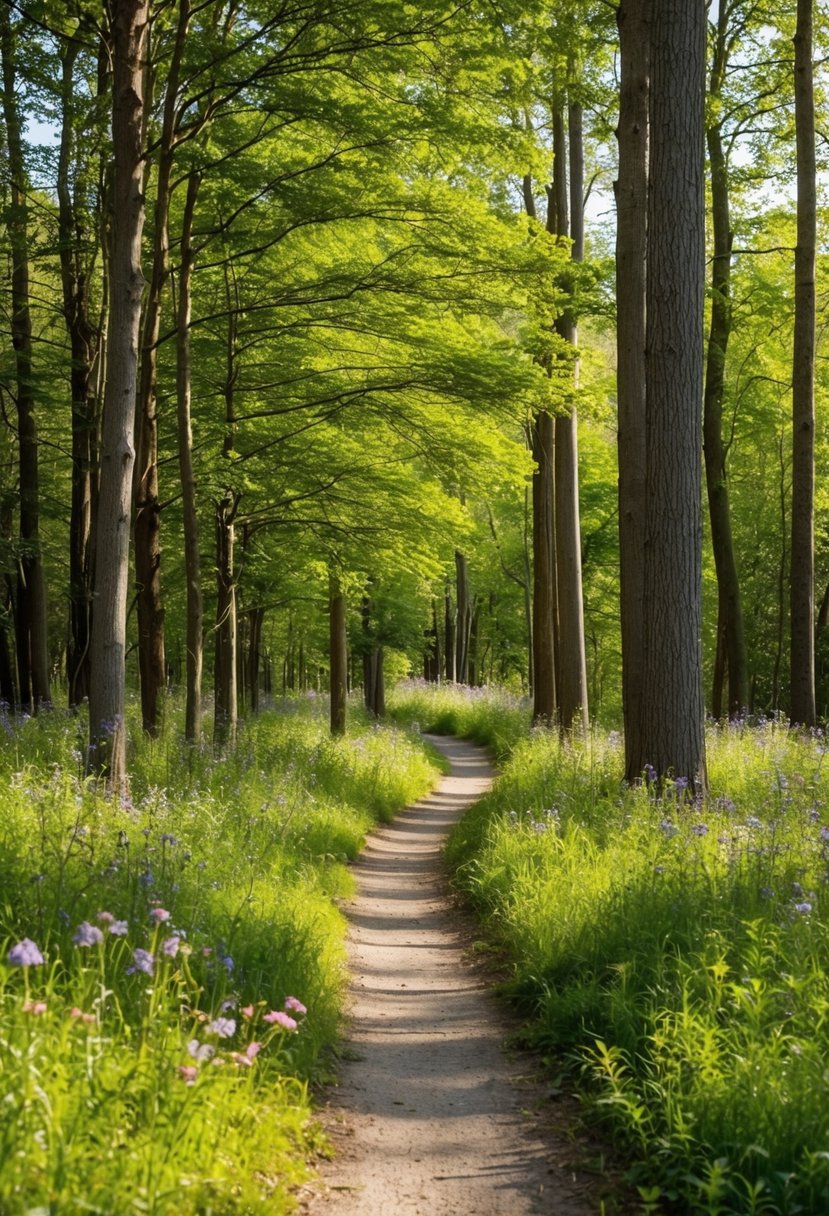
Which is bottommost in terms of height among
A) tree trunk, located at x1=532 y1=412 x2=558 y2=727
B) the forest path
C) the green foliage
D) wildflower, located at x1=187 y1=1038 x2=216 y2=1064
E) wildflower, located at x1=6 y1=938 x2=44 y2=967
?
the forest path

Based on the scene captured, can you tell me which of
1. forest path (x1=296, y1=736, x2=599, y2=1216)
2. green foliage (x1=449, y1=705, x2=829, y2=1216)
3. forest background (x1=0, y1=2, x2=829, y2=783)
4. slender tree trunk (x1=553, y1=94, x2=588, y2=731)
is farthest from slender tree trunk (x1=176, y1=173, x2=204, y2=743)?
slender tree trunk (x1=553, y1=94, x2=588, y2=731)

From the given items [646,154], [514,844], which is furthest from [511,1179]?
[646,154]

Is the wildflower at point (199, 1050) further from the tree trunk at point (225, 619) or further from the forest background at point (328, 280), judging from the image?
the tree trunk at point (225, 619)

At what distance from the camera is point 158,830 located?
23.5 feet

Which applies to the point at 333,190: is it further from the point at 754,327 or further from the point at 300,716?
the point at 300,716

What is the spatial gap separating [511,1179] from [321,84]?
9.66 m

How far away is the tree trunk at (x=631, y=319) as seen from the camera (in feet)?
33.4

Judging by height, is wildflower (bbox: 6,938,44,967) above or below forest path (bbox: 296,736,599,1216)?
above

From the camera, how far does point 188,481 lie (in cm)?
1126

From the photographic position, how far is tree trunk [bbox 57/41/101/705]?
579 inches

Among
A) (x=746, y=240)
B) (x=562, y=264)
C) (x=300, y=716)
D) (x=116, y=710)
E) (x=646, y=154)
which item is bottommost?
(x=300, y=716)

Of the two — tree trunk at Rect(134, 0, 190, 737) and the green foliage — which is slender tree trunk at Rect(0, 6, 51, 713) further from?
the green foliage

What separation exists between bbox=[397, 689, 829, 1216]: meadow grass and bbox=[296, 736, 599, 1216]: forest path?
29cm

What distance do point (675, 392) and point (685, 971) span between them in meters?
5.16
